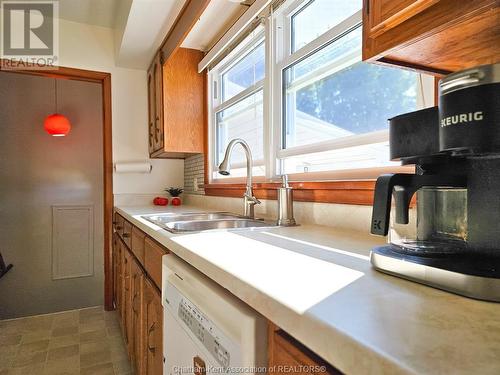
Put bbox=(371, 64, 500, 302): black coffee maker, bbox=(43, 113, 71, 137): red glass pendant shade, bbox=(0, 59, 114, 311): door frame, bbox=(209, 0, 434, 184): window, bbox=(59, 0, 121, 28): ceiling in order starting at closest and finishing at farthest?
bbox=(371, 64, 500, 302): black coffee maker
bbox=(209, 0, 434, 184): window
bbox=(59, 0, 121, 28): ceiling
bbox=(0, 59, 114, 311): door frame
bbox=(43, 113, 71, 137): red glass pendant shade

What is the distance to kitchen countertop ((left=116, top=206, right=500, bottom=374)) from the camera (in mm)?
350

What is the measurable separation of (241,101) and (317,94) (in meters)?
0.84

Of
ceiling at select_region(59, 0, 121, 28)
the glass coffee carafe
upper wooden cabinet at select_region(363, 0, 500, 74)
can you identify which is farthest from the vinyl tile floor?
ceiling at select_region(59, 0, 121, 28)

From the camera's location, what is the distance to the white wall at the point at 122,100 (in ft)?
9.77

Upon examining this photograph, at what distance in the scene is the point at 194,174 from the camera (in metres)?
3.13

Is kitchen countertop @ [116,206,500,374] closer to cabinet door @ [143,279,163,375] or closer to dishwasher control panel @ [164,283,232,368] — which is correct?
dishwasher control panel @ [164,283,232,368]

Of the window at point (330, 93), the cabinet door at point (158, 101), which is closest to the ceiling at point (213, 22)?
the cabinet door at point (158, 101)

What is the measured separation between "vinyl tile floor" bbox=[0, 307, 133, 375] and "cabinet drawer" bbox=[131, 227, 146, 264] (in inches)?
33.9

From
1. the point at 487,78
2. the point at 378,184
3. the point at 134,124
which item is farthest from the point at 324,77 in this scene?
the point at 134,124

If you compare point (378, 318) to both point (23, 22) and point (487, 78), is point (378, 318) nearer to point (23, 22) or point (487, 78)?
point (487, 78)

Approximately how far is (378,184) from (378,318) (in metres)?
0.34

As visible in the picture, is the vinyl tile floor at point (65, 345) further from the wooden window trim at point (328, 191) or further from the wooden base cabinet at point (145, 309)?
the wooden window trim at point (328, 191)

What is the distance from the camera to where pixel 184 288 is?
90cm

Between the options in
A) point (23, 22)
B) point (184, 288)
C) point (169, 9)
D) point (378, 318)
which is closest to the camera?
point (378, 318)
